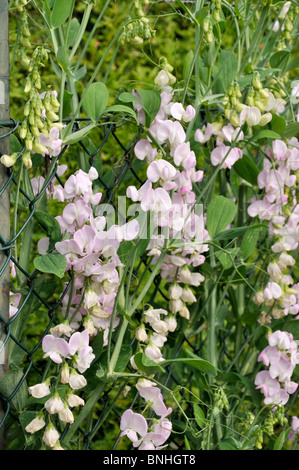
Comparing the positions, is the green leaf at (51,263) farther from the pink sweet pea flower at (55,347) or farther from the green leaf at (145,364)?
the green leaf at (145,364)

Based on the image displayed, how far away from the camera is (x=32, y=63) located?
1117 mm

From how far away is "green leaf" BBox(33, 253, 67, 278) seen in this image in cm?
112

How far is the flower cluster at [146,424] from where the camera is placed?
1307 mm

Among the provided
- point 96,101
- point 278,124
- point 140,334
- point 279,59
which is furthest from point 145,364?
point 279,59

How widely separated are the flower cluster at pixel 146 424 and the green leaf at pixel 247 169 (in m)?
0.59

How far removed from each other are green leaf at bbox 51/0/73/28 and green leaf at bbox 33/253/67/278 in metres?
0.46

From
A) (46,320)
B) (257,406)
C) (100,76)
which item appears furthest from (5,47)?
(100,76)

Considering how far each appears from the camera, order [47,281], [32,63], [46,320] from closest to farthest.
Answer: [32,63], [47,281], [46,320]

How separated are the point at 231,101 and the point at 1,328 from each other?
0.67 m

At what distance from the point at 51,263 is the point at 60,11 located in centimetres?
49

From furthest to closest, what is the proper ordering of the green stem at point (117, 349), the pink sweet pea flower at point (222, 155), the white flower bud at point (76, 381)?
the pink sweet pea flower at point (222, 155) < the green stem at point (117, 349) < the white flower bud at point (76, 381)

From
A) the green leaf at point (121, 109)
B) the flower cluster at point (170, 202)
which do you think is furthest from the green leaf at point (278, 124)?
the green leaf at point (121, 109)

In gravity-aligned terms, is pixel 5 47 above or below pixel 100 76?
above
